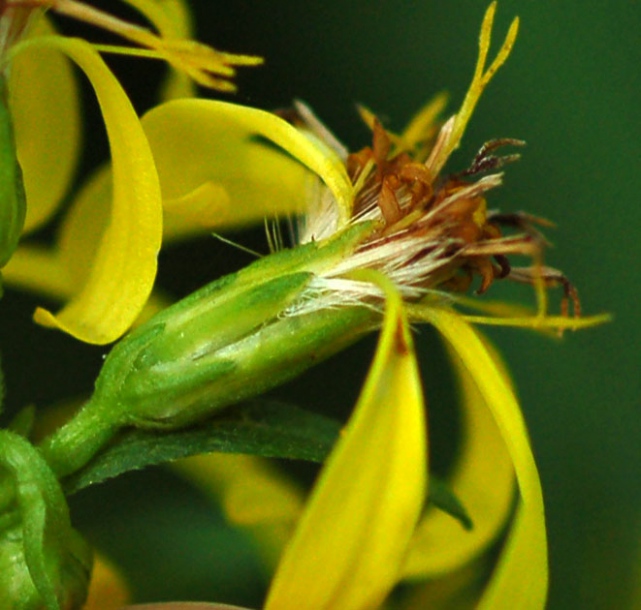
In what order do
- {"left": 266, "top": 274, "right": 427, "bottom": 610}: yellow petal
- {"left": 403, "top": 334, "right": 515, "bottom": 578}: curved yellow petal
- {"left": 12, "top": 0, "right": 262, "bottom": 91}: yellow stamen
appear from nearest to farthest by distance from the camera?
{"left": 266, "top": 274, "right": 427, "bottom": 610}: yellow petal → {"left": 12, "top": 0, "right": 262, "bottom": 91}: yellow stamen → {"left": 403, "top": 334, "right": 515, "bottom": 578}: curved yellow petal

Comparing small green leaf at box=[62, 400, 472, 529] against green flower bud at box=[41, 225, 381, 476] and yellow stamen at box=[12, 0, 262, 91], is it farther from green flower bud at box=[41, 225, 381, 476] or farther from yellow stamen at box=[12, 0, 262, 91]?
yellow stamen at box=[12, 0, 262, 91]

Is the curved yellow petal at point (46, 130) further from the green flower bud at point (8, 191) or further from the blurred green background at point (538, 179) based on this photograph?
the blurred green background at point (538, 179)

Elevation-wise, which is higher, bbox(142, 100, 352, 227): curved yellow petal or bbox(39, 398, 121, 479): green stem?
bbox(142, 100, 352, 227): curved yellow petal

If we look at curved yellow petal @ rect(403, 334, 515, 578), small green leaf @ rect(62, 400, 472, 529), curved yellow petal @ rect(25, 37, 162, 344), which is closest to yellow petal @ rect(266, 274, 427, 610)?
small green leaf @ rect(62, 400, 472, 529)

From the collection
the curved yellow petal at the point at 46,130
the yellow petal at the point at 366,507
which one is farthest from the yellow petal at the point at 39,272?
the yellow petal at the point at 366,507

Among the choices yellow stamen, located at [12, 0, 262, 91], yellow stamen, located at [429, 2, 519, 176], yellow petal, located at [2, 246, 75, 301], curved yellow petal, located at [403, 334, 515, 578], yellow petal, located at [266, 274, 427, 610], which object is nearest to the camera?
yellow petal, located at [266, 274, 427, 610]
